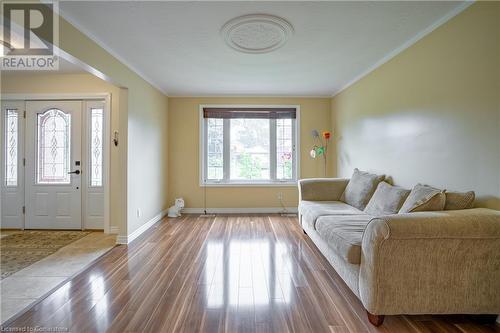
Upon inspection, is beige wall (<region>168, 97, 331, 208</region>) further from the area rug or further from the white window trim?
the area rug

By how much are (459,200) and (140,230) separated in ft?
13.2

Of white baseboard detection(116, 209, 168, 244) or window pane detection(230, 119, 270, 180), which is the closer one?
white baseboard detection(116, 209, 168, 244)

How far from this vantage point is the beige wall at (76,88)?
3906mm

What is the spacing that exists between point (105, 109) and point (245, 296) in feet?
11.6

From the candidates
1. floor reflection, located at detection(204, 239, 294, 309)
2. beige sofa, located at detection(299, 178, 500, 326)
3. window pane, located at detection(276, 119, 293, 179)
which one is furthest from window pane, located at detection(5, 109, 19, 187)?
beige sofa, located at detection(299, 178, 500, 326)

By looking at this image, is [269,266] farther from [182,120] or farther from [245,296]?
[182,120]

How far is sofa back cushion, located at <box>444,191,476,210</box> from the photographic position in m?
2.02

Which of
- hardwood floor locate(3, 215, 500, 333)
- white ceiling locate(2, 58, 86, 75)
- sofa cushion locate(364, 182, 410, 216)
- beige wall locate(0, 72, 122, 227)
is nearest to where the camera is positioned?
hardwood floor locate(3, 215, 500, 333)

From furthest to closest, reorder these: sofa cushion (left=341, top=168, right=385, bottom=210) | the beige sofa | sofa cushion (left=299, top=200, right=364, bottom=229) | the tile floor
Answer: sofa cushion (left=341, top=168, right=385, bottom=210) < sofa cushion (left=299, top=200, right=364, bottom=229) < the tile floor < the beige sofa

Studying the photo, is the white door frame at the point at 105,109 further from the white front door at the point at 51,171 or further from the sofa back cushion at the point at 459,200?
the sofa back cushion at the point at 459,200

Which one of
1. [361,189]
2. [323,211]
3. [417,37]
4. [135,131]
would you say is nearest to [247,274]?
[323,211]

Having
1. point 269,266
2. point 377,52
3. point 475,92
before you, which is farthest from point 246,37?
point 269,266

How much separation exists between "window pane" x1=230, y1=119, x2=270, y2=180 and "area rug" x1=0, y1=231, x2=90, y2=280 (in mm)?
2990

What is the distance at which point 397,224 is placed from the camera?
169 cm
